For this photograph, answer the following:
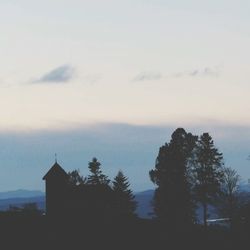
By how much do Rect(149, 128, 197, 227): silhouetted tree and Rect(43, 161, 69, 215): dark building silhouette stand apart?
464 inches

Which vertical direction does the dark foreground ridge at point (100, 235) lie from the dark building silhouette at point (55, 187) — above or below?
below

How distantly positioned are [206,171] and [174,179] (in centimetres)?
846

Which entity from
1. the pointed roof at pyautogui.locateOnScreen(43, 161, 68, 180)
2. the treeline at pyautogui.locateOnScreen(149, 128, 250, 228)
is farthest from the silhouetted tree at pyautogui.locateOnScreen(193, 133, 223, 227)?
the pointed roof at pyautogui.locateOnScreen(43, 161, 68, 180)

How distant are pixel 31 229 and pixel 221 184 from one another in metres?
59.6

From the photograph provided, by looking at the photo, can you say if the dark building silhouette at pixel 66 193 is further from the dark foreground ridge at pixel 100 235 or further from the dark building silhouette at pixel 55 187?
the dark foreground ridge at pixel 100 235

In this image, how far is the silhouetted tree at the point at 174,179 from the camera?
86.5 meters

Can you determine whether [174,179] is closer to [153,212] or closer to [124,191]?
A: [153,212]

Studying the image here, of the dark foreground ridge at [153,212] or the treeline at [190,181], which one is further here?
the treeline at [190,181]

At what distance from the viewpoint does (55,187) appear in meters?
80.5

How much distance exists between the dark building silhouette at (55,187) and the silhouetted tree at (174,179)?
11.8 m

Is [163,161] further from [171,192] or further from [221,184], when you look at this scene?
[221,184]

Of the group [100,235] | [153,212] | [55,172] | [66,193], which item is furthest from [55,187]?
[100,235]

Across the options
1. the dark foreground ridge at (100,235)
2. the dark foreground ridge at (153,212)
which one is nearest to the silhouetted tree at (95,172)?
the dark foreground ridge at (153,212)

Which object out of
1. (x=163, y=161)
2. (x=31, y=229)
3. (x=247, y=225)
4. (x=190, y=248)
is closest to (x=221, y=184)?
(x=163, y=161)
